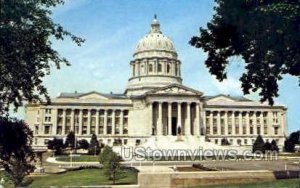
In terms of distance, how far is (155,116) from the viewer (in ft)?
385

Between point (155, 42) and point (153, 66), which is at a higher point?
point (155, 42)

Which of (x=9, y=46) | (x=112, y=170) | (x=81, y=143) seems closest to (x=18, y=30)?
(x=9, y=46)

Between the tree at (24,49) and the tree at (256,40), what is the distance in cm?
906

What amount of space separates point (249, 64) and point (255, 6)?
5374mm

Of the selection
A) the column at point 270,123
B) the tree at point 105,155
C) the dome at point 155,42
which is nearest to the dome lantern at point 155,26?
the dome at point 155,42

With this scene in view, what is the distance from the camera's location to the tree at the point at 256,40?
2123cm

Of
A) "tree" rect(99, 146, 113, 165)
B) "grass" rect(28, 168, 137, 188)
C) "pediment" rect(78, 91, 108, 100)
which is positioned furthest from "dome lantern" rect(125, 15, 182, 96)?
"grass" rect(28, 168, 137, 188)

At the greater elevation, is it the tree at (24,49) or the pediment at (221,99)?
the pediment at (221,99)

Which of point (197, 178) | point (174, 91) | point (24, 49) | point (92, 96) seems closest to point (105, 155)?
point (197, 178)

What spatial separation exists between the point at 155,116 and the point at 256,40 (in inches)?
3713

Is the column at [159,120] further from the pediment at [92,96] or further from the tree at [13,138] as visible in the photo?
the tree at [13,138]

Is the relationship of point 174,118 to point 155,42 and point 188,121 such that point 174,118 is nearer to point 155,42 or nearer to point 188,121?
point 188,121

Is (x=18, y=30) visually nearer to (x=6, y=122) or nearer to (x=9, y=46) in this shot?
(x=9, y=46)

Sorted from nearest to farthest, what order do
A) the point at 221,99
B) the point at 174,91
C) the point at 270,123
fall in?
the point at 174,91
the point at 221,99
the point at 270,123
